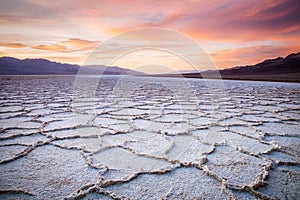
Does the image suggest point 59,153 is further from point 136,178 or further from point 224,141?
point 224,141

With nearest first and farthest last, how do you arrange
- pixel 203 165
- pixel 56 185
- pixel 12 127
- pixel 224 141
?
1. pixel 56 185
2. pixel 203 165
3. pixel 224 141
4. pixel 12 127

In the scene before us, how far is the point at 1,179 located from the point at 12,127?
1.01m

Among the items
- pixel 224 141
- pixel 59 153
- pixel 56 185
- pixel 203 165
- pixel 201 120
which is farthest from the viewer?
pixel 201 120

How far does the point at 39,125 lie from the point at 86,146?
Result: 79 cm

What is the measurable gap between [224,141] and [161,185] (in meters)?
0.80

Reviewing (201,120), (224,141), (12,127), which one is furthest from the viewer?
(201,120)

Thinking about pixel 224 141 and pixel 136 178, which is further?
pixel 224 141

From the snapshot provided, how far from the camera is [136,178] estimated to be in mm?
1026

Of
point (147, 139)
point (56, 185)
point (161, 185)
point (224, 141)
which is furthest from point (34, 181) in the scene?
point (224, 141)

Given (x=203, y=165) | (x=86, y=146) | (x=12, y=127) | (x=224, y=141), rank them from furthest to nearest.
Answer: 1. (x=12, y=127)
2. (x=224, y=141)
3. (x=86, y=146)
4. (x=203, y=165)

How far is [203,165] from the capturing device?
3.79ft

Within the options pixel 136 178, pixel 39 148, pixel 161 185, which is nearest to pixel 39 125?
pixel 39 148

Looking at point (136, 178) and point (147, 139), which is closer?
point (136, 178)

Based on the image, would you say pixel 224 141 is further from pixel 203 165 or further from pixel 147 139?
pixel 147 139
